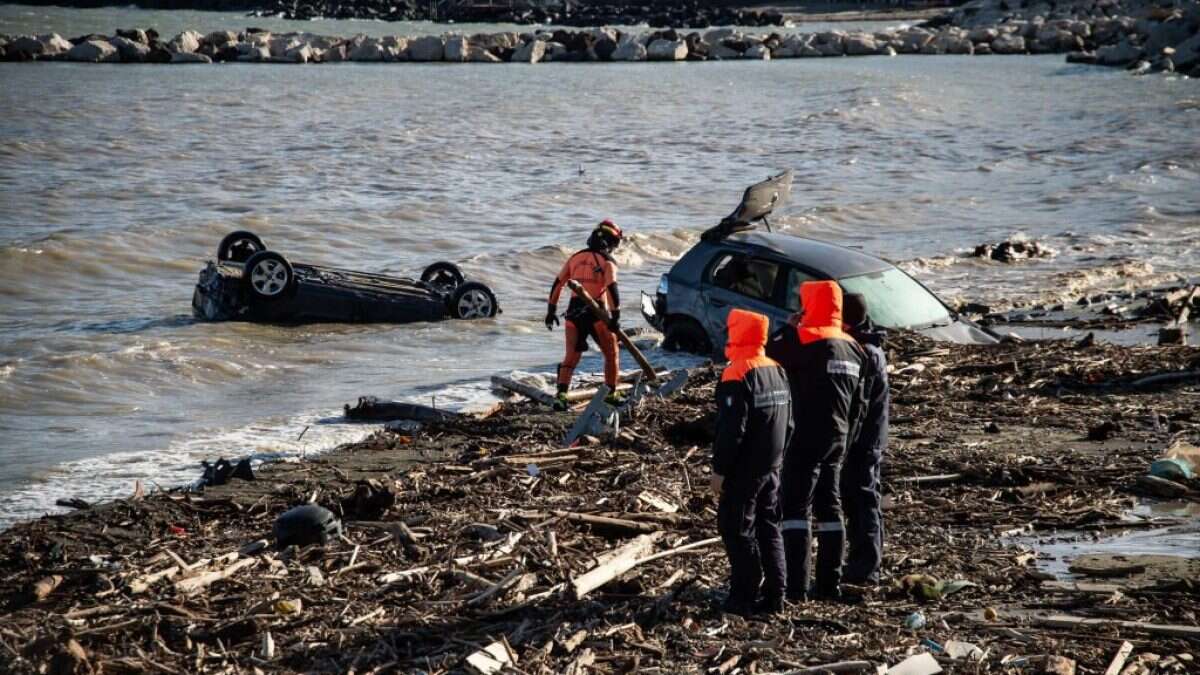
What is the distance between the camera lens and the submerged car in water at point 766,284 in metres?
15.2

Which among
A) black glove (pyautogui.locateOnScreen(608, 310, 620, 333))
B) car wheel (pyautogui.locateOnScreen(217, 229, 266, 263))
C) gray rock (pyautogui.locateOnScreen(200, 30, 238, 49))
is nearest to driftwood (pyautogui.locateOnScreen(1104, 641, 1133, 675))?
black glove (pyautogui.locateOnScreen(608, 310, 620, 333))

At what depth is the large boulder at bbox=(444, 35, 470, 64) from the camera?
2753 inches

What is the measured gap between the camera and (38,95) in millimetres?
48375

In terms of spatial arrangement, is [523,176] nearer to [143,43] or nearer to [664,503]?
[664,503]

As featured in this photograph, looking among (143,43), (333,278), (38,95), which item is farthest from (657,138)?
(143,43)

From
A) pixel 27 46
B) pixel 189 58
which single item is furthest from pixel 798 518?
pixel 189 58

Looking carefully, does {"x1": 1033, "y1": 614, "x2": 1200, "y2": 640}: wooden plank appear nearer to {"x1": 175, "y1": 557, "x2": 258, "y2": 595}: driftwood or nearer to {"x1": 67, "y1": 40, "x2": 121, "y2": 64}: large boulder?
{"x1": 175, "y1": 557, "x2": 258, "y2": 595}: driftwood

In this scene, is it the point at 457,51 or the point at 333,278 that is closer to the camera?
the point at 333,278

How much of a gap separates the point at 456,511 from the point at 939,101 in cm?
4868

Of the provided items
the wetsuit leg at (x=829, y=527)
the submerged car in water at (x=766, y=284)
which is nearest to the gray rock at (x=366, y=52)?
the submerged car in water at (x=766, y=284)

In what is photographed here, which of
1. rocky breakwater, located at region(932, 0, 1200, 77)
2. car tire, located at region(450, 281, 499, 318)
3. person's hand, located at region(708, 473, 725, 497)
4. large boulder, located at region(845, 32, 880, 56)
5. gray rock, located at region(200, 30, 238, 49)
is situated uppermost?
rocky breakwater, located at region(932, 0, 1200, 77)

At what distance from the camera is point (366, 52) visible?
69188 mm

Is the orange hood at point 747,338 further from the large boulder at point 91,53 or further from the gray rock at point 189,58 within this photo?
the gray rock at point 189,58

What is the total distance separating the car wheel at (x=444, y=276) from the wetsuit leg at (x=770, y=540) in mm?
12735
